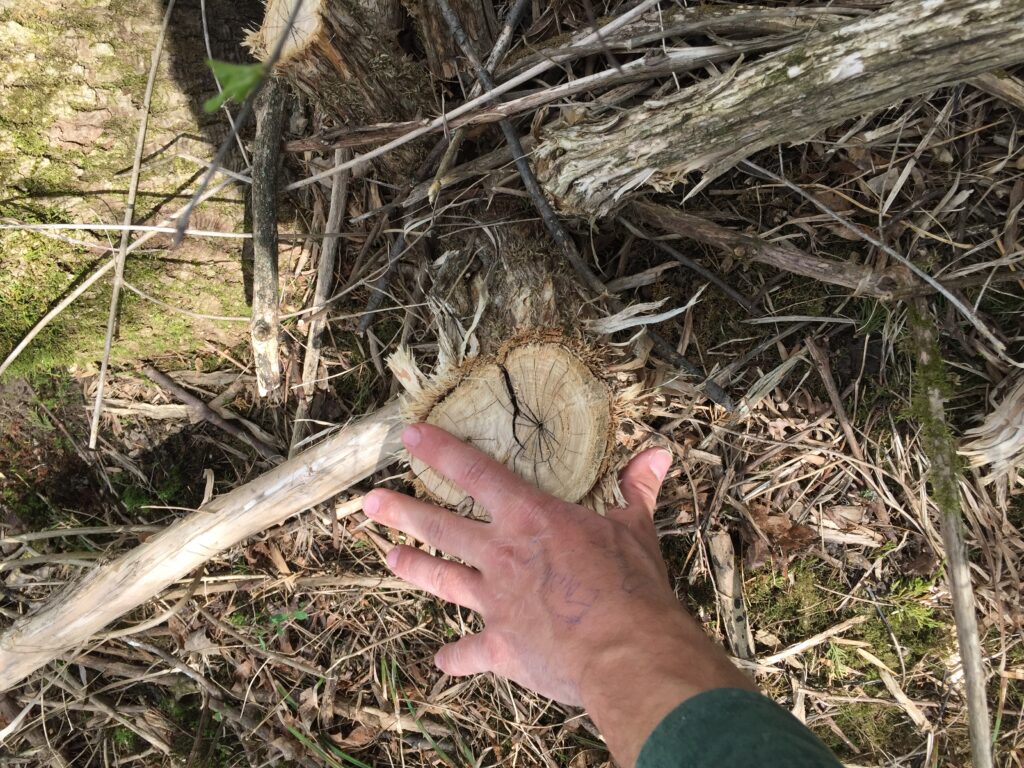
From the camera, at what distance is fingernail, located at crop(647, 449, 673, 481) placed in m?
2.01

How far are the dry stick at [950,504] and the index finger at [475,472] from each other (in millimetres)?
1364

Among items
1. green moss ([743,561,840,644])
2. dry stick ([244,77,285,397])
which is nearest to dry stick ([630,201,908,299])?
green moss ([743,561,840,644])

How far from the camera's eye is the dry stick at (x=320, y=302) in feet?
7.60

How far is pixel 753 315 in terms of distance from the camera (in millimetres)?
2266

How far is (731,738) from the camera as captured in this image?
129 cm

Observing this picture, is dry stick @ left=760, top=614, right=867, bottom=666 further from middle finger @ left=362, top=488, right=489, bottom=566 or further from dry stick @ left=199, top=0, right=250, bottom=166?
dry stick @ left=199, top=0, right=250, bottom=166

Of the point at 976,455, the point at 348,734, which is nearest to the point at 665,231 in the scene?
the point at 976,455

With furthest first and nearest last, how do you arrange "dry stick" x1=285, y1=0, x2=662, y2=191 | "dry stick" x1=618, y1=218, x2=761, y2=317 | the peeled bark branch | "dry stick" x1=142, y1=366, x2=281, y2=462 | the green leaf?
"dry stick" x1=142, y1=366, x2=281, y2=462, "dry stick" x1=618, y1=218, x2=761, y2=317, "dry stick" x1=285, y1=0, x2=662, y2=191, the peeled bark branch, the green leaf

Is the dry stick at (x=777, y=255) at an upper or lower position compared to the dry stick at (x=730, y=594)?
upper

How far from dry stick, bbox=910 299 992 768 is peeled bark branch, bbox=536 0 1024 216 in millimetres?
793

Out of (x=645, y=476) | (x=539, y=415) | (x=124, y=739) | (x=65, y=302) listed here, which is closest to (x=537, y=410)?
(x=539, y=415)

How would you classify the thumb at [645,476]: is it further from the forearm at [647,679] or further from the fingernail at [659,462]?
the forearm at [647,679]

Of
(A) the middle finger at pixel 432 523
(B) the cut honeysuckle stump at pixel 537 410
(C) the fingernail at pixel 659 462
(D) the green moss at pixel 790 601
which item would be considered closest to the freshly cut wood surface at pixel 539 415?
(B) the cut honeysuckle stump at pixel 537 410

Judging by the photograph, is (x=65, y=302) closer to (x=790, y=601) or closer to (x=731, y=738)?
(x=731, y=738)
